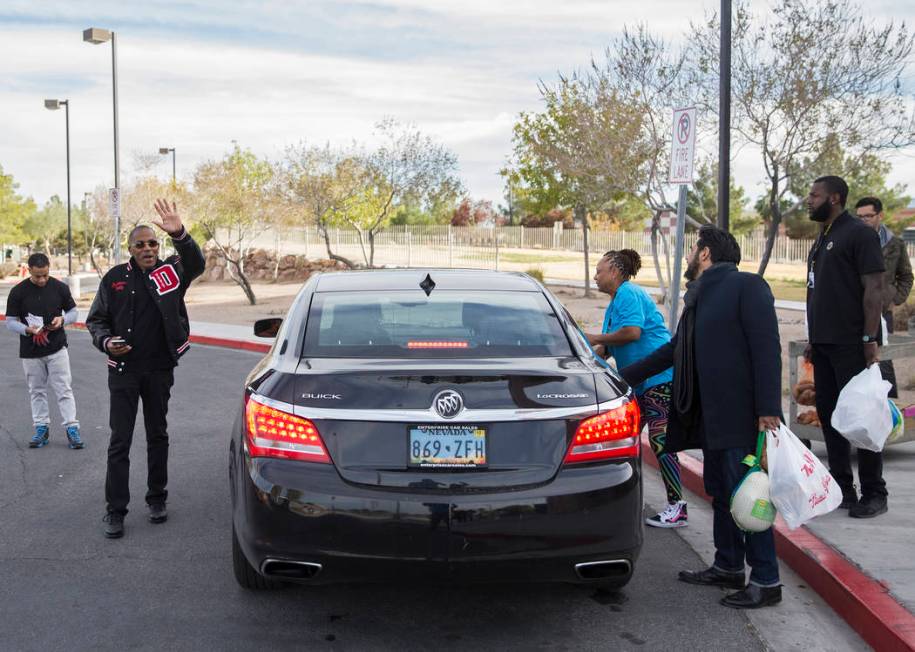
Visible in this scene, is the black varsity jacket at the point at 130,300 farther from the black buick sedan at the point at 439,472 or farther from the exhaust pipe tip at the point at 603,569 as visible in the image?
the exhaust pipe tip at the point at 603,569

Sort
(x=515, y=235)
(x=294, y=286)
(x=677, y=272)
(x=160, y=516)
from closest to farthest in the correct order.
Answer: (x=160, y=516) < (x=677, y=272) < (x=294, y=286) < (x=515, y=235)

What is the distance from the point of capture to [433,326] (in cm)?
470

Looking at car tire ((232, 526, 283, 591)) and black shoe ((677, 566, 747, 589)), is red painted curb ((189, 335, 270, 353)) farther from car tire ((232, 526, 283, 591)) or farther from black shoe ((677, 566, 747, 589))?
black shoe ((677, 566, 747, 589))

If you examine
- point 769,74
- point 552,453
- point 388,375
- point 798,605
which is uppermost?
point 769,74

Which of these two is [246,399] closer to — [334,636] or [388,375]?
[388,375]

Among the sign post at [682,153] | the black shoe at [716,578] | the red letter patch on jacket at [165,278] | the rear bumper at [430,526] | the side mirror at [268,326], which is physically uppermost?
the sign post at [682,153]

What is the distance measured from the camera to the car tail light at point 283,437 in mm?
3986

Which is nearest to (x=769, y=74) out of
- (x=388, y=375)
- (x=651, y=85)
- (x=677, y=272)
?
(x=651, y=85)

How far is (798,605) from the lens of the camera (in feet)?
15.8

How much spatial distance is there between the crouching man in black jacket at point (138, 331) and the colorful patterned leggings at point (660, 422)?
9.24 ft

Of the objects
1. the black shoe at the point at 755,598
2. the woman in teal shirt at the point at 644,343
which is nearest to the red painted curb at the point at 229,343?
the woman in teal shirt at the point at 644,343

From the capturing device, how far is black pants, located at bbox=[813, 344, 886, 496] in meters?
5.93

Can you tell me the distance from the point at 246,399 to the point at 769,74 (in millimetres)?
14885

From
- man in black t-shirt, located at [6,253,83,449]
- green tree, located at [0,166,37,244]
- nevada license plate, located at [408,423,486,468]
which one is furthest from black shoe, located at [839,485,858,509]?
green tree, located at [0,166,37,244]
